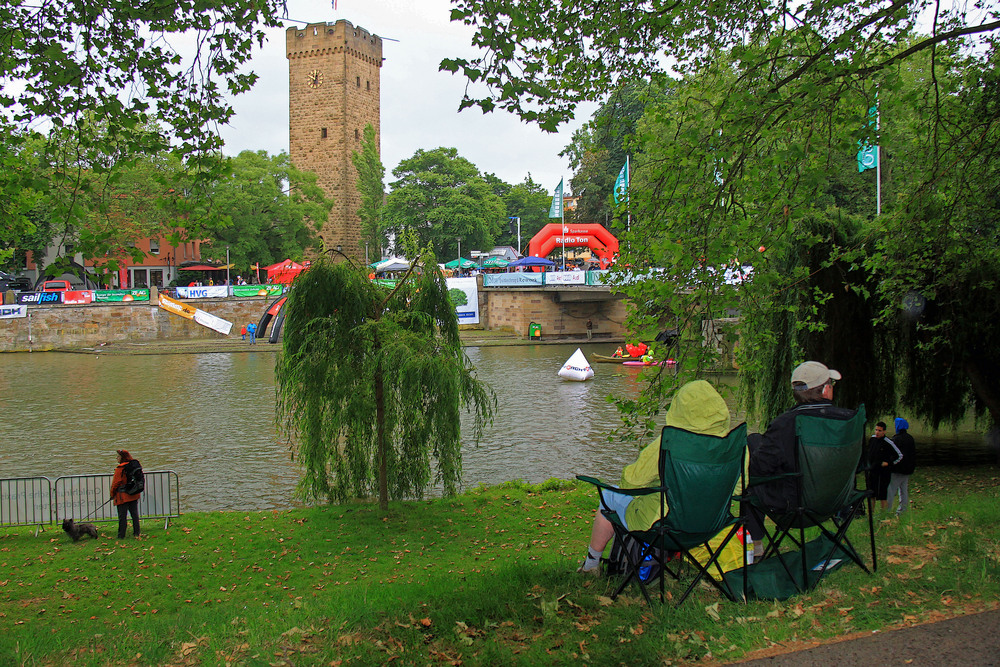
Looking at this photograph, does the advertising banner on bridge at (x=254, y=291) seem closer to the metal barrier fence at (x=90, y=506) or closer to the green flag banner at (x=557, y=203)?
the green flag banner at (x=557, y=203)

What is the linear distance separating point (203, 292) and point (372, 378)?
39472 millimetres

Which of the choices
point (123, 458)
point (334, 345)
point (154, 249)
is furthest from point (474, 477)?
point (154, 249)

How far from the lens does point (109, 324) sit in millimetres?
44625

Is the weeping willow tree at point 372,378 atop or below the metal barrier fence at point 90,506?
atop

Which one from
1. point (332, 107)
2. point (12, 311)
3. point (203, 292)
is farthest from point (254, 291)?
point (332, 107)

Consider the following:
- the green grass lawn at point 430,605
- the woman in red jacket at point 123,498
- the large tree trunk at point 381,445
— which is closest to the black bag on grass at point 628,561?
the green grass lawn at point 430,605

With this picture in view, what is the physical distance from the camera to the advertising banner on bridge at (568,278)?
4681cm

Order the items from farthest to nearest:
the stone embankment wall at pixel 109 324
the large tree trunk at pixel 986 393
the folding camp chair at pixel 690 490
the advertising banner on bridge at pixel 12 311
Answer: the stone embankment wall at pixel 109 324 < the advertising banner on bridge at pixel 12 311 < the large tree trunk at pixel 986 393 < the folding camp chair at pixel 690 490

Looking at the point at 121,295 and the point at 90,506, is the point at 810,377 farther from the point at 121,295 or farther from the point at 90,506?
the point at 121,295

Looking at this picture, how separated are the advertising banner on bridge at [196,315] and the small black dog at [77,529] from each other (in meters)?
37.5

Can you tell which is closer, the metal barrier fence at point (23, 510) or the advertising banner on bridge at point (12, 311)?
the metal barrier fence at point (23, 510)

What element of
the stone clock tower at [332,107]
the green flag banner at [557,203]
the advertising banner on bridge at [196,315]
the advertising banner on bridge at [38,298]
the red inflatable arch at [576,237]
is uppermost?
the stone clock tower at [332,107]

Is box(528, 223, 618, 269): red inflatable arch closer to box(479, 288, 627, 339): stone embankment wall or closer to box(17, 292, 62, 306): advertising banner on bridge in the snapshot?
box(479, 288, 627, 339): stone embankment wall

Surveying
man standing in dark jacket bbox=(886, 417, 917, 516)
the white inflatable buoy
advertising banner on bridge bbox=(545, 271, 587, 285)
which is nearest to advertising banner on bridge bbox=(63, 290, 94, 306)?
advertising banner on bridge bbox=(545, 271, 587, 285)
